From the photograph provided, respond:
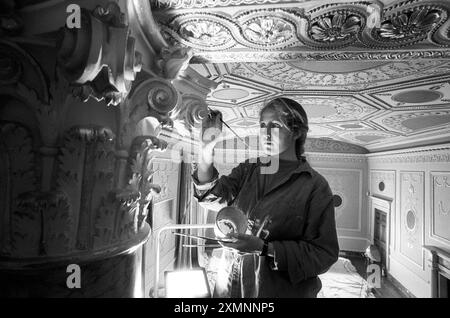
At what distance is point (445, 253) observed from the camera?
12.9ft

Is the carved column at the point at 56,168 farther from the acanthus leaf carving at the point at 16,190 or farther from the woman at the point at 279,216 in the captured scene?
the woman at the point at 279,216

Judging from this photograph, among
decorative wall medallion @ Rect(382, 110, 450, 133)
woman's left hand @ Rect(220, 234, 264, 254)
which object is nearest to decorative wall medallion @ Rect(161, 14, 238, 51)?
woman's left hand @ Rect(220, 234, 264, 254)

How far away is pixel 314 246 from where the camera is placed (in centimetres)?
83

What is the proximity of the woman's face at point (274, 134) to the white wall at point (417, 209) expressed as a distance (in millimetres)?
4455

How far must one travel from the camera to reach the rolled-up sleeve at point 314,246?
79 centimetres

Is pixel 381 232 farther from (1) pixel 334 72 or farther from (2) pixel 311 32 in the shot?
(2) pixel 311 32

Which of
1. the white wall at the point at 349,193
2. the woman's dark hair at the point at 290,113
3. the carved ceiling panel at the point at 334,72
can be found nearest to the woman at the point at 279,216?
the woman's dark hair at the point at 290,113

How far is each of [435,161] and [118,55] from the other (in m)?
5.49

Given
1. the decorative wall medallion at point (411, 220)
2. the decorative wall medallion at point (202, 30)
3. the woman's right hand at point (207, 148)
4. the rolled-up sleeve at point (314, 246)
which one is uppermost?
the decorative wall medallion at point (202, 30)

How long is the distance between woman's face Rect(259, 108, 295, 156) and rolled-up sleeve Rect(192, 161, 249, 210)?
0.45 feet

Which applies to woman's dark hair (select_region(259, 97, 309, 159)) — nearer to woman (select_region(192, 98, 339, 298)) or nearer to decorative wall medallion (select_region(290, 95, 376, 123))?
woman (select_region(192, 98, 339, 298))

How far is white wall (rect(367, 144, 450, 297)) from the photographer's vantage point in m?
4.16

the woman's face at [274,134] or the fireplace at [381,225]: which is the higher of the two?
the woman's face at [274,134]
